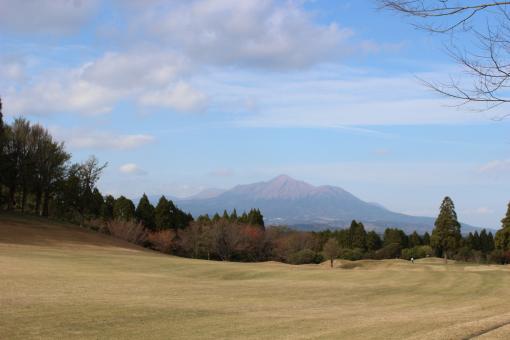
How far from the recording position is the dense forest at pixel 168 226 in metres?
65.0

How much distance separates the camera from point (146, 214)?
283 ft

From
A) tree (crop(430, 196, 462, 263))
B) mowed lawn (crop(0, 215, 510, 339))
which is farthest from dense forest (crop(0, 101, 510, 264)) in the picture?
mowed lawn (crop(0, 215, 510, 339))

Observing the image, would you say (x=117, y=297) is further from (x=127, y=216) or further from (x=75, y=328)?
(x=127, y=216)

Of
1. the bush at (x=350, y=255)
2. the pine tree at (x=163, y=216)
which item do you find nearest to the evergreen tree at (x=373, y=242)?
the bush at (x=350, y=255)

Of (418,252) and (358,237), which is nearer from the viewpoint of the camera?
(418,252)

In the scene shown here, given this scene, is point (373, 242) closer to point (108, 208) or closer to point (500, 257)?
point (500, 257)

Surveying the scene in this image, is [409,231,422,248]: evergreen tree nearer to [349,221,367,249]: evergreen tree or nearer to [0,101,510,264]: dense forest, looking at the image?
[0,101,510,264]: dense forest

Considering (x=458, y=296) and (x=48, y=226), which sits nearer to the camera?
(x=458, y=296)

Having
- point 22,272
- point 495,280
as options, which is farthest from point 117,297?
point 495,280

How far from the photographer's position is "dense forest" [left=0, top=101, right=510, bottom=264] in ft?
213

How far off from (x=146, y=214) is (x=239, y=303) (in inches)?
2720

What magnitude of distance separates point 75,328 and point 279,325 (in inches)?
207

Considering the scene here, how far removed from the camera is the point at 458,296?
26.2 meters

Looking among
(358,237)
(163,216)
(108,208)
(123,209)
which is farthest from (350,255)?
(108,208)
